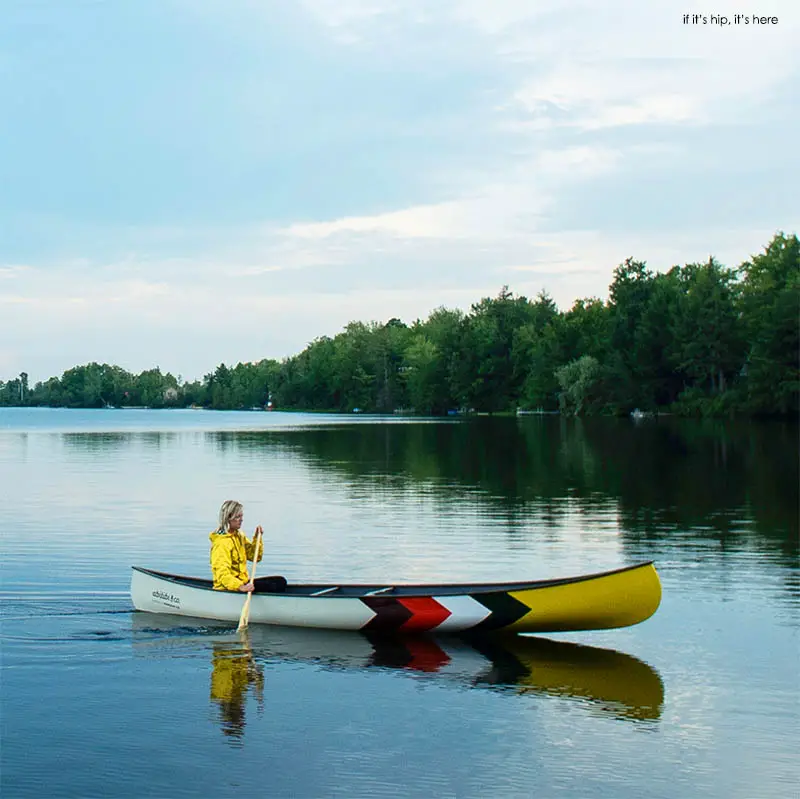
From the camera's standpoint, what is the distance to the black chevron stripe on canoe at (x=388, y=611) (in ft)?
44.7

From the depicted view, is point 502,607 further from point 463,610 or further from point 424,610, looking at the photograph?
point 424,610

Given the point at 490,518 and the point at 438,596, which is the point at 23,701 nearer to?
the point at 438,596

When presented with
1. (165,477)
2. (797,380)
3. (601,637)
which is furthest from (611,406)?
(601,637)

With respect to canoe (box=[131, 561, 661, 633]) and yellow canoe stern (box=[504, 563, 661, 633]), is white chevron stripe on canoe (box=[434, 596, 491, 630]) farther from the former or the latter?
yellow canoe stern (box=[504, 563, 661, 633])

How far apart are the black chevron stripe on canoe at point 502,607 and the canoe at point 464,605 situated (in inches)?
0.5

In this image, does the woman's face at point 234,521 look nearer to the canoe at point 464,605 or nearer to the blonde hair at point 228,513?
the blonde hair at point 228,513

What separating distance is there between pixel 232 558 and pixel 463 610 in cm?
321

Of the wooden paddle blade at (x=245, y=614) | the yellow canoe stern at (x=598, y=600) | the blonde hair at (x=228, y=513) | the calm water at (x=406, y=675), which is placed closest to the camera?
the calm water at (x=406, y=675)

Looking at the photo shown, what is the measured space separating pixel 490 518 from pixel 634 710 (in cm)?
1606

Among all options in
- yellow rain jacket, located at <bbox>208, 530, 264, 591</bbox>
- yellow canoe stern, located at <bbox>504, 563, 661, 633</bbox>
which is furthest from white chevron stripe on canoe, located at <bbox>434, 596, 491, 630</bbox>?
yellow rain jacket, located at <bbox>208, 530, 264, 591</bbox>

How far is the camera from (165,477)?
133ft

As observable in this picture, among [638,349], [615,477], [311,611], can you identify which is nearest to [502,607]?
[311,611]

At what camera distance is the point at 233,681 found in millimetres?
12102

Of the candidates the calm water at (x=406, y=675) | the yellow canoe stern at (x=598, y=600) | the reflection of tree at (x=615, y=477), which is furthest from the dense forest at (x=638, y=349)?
the yellow canoe stern at (x=598, y=600)
